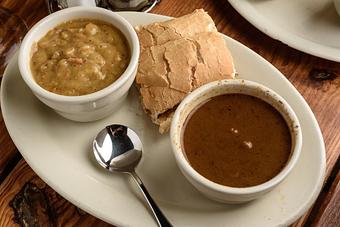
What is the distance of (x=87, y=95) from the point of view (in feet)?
4.43

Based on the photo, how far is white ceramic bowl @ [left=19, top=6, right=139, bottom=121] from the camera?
135cm

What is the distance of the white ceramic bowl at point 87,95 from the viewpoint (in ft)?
4.43

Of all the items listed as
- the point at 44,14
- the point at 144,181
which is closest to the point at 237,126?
the point at 144,181

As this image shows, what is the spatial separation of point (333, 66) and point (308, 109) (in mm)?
279

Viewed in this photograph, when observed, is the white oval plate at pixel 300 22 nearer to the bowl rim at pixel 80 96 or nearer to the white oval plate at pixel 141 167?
the white oval plate at pixel 141 167

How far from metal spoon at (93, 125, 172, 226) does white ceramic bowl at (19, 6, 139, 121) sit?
0.06m

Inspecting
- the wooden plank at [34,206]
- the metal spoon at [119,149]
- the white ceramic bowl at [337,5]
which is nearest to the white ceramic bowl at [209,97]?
the metal spoon at [119,149]

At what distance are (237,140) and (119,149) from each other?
0.30 metres

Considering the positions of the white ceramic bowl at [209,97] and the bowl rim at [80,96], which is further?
the bowl rim at [80,96]

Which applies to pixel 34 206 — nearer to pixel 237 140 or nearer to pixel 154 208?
pixel 154 208

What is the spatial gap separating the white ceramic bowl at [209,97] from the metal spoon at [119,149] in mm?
141

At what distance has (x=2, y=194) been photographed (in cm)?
146

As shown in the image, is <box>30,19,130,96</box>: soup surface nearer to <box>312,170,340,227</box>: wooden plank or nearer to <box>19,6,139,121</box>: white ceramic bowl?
<box>19,6,139,121</box>: white ceramic bowl

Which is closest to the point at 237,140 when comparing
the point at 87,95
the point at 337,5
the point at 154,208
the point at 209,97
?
the point at 209,97
